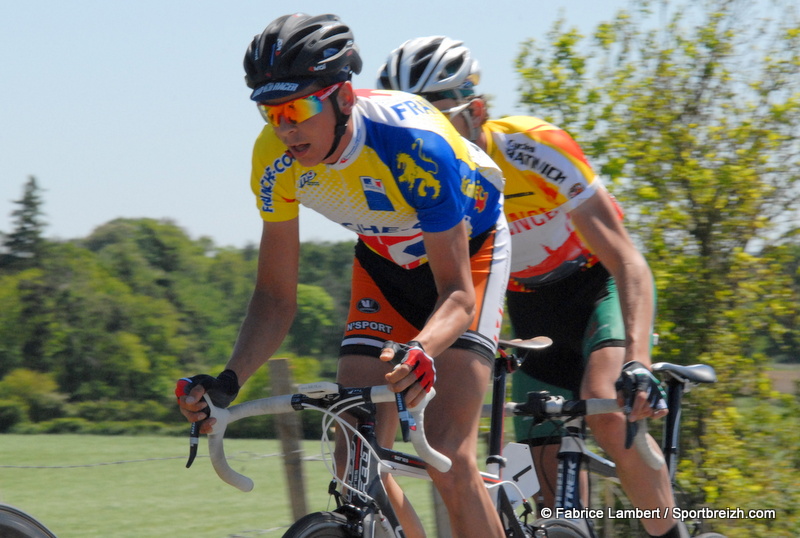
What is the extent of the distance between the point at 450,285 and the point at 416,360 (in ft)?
1.21

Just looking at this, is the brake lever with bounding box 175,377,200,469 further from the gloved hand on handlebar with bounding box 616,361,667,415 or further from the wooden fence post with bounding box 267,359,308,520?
the wooden fence post with bounding box 267,359,308,520

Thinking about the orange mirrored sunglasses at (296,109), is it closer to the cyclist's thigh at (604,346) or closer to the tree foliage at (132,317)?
the cyclist's thigh at (604,346)

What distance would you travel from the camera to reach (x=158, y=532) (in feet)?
21.7

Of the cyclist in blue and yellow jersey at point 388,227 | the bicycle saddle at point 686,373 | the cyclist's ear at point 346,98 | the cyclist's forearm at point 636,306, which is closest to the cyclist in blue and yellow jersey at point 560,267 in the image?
the cyclist's forearm at point 636,306

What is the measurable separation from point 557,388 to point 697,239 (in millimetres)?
2198

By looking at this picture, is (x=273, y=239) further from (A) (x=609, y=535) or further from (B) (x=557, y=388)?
(A) (x=609, y=535)

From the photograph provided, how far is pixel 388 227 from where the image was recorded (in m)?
3.22

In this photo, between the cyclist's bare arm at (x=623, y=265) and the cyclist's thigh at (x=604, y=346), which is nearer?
the cyclist's bare arm at (x=623, y=265)

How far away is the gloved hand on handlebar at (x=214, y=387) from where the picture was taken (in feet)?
9.49

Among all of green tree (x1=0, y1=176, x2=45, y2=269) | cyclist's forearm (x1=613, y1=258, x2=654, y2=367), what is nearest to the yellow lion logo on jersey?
cyclist's forearm (x1=613, y1=258, x2=654, y2=367)

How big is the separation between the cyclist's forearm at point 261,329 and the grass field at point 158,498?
8.83 feet

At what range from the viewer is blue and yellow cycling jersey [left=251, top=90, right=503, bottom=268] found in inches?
113

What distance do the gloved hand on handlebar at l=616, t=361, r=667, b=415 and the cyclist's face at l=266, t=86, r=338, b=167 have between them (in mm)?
1242

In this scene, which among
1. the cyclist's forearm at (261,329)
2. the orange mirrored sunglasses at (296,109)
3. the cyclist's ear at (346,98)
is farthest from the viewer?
the cyclist's forearm at (261,329)
